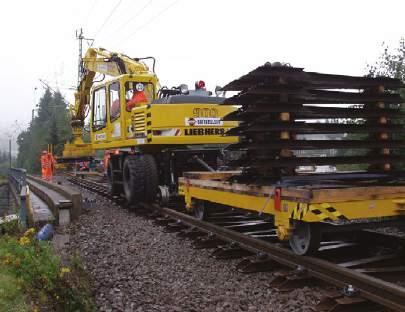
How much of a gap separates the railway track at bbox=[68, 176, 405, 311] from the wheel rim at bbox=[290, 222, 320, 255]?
11 cm

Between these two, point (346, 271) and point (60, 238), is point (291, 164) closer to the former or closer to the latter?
point (346, 271)

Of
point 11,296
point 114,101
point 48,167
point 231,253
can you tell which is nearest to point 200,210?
point 231,253

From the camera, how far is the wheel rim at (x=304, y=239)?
5.24 metres

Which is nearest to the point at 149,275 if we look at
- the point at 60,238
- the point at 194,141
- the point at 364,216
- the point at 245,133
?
the point at 245,133

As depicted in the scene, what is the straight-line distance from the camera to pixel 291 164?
5859 mm

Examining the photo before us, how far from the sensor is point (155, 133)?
10039mm

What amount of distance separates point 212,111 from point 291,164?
4.82 metres

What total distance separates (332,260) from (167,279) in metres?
1.85

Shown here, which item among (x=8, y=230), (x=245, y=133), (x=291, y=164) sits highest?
(x=245, y=133)

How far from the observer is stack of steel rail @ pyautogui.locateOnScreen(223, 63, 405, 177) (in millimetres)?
5758

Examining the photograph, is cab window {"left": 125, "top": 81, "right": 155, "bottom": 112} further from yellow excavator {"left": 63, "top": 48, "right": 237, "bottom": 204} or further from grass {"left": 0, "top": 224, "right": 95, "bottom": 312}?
grass {"left": 0, "top": 224, "right": 95, "bottom": 312}

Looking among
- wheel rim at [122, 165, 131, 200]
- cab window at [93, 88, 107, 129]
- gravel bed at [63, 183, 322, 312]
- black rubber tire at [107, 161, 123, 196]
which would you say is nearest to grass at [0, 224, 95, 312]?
gravel bed at [63, 183, 322, 312]

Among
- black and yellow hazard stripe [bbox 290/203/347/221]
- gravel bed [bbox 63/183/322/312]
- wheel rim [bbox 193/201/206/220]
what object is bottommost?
gravel bed [bbox 63/183/322/312]

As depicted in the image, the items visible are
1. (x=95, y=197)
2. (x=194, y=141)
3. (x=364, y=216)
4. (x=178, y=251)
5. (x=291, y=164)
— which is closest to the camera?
(x=364, y=216)
